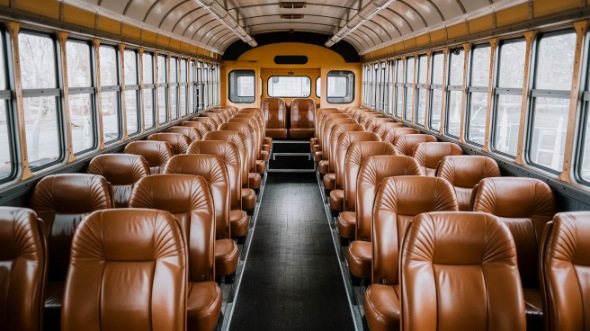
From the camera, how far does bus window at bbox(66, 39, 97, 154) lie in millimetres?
5363

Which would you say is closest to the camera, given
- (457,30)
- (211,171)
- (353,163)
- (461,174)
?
(211,171)

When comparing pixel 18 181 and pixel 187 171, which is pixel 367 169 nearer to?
pixel 187 171

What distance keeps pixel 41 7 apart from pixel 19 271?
2.98 meters

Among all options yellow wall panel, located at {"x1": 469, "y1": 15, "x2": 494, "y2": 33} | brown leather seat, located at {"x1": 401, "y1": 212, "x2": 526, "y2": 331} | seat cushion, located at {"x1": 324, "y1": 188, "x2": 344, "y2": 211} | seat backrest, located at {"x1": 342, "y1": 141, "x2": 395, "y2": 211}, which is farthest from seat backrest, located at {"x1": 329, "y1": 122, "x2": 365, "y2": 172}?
brown leather seat, located at {"x1": 401, "y1": 212, "x2": 526, "y2": 331}

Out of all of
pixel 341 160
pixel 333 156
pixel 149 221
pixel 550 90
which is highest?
pixel 550 90

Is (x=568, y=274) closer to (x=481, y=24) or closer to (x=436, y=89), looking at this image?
(x=481, y=24)

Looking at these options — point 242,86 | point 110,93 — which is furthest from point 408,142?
point 242,86

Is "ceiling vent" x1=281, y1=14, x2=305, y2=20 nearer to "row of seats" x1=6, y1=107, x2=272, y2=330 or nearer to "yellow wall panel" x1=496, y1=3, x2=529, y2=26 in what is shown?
"yellow wall panel" x1=496, y1=3, x2=529, y2=26

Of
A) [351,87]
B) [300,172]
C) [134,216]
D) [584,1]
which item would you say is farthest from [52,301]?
[351,87]

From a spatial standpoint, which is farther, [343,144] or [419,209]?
[343,144]

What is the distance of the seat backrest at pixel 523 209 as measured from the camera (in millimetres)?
3438

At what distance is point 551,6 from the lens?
4.38 m

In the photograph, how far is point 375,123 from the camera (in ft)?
31.6

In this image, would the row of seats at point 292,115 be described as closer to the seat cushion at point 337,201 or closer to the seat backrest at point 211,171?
the seat cushion at point 337,201
